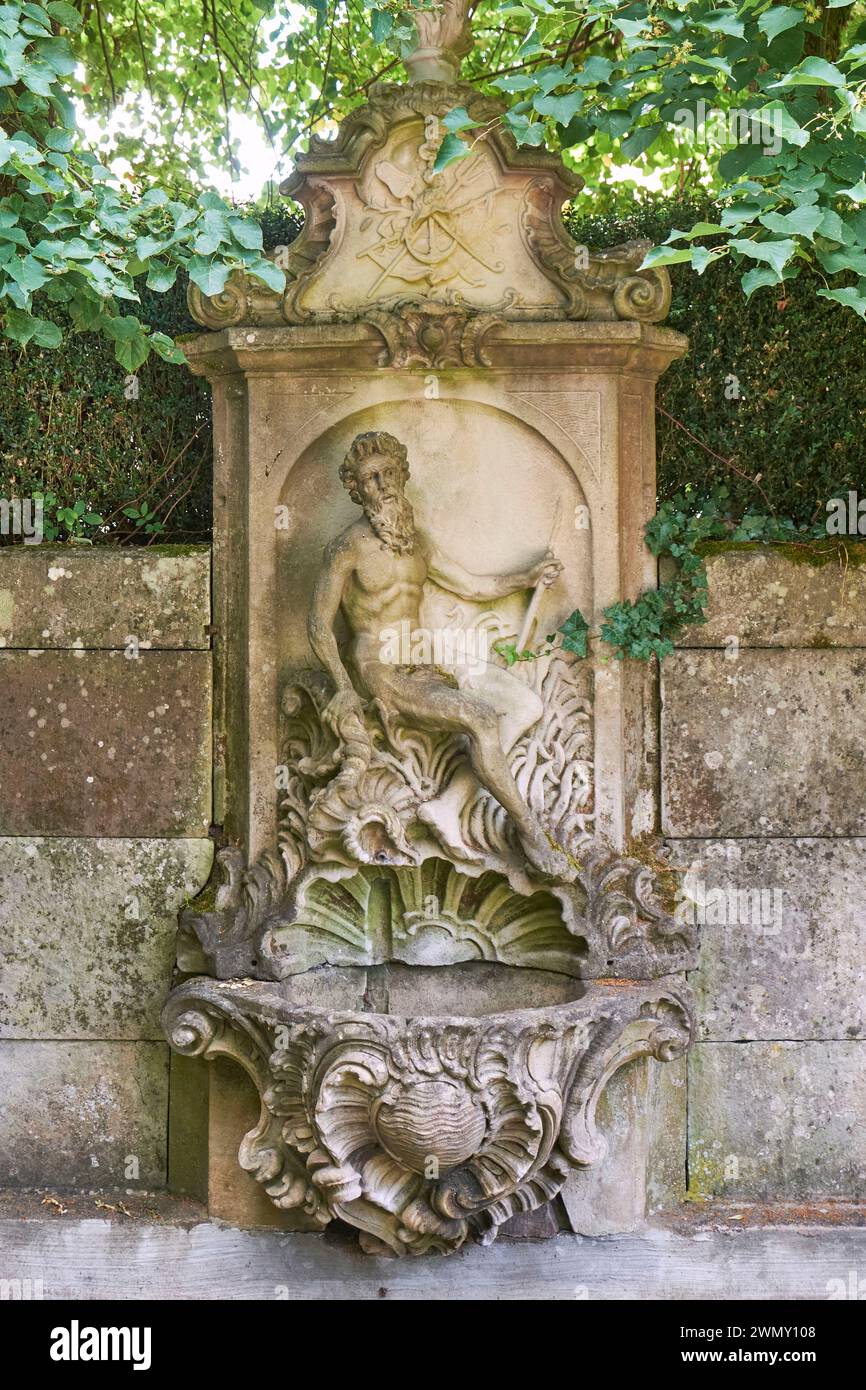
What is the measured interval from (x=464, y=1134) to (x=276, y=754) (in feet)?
4.73

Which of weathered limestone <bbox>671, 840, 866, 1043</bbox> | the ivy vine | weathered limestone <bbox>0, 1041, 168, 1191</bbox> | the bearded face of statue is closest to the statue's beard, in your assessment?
the bearded face of statue

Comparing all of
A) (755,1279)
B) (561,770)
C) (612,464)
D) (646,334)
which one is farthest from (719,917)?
(646,334)

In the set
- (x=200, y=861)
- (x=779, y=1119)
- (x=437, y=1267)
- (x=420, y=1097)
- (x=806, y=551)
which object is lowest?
(x=437, y=1267)

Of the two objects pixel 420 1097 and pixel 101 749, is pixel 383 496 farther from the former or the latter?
pixel 420 1097

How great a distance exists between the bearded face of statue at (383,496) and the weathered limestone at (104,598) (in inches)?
29.7

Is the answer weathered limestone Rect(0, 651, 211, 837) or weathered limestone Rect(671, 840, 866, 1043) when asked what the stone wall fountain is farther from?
weathered limestone Rect(671, 840, 866, 1043)

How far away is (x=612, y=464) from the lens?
498 cm

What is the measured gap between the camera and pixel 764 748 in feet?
16.8

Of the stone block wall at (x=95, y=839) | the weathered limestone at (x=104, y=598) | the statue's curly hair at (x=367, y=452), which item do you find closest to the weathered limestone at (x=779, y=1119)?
the stone block wall at (x=95, y=839)

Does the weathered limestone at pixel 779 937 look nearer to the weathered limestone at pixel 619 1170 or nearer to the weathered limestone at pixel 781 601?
the weathered limestone at pixel 619 1170

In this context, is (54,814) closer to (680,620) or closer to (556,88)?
(680,620)

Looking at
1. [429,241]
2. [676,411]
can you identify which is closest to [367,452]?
[429,241]

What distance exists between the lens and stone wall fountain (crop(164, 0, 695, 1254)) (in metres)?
4.79

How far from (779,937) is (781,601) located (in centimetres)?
116
